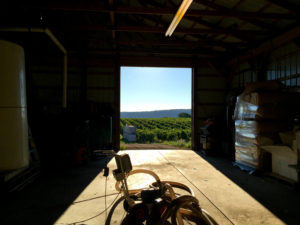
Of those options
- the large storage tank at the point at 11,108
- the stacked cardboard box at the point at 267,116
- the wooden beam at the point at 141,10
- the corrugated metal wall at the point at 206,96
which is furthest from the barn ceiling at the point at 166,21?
the stacked cardboard box at the point at 267,116

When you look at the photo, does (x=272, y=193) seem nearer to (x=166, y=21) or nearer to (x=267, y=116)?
(x=267, y=116)

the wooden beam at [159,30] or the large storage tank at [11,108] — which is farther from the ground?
the wooden beam at [159,30]

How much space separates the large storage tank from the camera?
3732mm

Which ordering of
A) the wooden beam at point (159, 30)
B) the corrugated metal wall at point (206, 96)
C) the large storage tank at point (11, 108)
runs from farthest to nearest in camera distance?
the corrugated metal wall at point (206, 96) → the wooden beam at point (159, 30) → the large storage tank at point (11, 108)

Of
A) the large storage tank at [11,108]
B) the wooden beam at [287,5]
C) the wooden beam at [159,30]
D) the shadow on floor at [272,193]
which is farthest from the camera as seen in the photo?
the wooden beam at [159,30]

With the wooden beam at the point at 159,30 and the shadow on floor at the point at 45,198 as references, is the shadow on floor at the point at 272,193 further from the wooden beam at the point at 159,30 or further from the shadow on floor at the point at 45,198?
the wooden beam at the point at 159,30

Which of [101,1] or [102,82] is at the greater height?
[101,1]

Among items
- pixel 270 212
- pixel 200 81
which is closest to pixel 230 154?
pixel 200 81

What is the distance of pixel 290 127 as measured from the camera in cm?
484

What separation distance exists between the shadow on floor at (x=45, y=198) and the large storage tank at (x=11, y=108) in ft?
2.07

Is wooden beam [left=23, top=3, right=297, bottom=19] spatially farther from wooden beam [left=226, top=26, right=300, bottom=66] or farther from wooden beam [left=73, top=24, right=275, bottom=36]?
wooden beam [left=73, top=24, right=275, bottom=36]

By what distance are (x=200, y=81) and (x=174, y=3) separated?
3400 mm

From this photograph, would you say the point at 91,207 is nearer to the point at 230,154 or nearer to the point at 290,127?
the point at 290,127

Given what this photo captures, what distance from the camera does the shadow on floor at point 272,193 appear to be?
292cm
